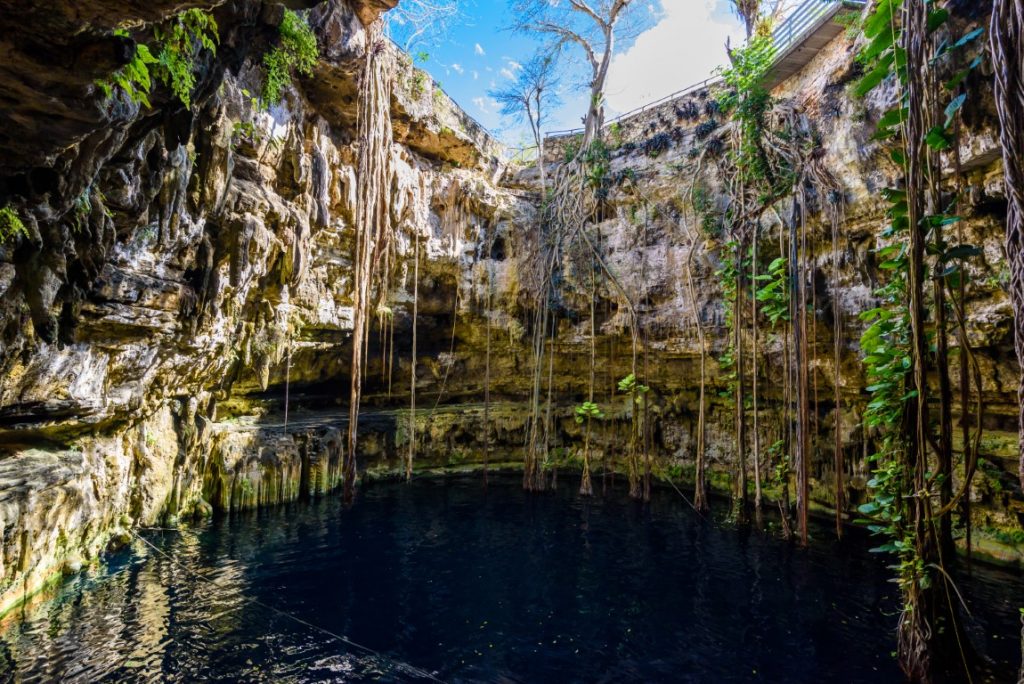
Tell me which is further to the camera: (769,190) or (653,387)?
(653,387)

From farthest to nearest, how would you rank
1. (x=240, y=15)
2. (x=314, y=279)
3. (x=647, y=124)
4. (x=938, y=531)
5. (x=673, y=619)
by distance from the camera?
1. (x=647, y=124)
2. (x=314, y=279)
3. (x=673, y=619)
4. (x=240, y=15)
5. (x=938, y=531)

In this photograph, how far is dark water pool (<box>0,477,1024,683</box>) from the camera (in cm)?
438

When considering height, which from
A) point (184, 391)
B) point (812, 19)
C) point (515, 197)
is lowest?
point (184, 391)

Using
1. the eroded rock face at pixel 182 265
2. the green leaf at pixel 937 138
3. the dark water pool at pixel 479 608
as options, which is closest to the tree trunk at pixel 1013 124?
the green leaf at pixel 937 138

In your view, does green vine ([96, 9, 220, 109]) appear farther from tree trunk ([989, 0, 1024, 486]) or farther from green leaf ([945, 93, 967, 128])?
green leaf ([945, 93, 967, 128])

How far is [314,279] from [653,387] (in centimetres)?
819

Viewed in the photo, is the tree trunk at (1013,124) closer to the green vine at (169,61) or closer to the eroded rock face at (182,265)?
the eroded rock face at (182,265)

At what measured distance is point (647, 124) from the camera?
36.7 feet

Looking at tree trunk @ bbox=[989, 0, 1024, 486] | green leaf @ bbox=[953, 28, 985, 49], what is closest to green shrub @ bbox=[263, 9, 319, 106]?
green leaf @ bbox=[953, 28, 985, 49]

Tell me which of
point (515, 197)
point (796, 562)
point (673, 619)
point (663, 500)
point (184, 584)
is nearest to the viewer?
point (673, 619)

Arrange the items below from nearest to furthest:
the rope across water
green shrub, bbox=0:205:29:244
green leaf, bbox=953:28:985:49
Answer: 1. green leaf, bbox=953:28:985:49
2. green shrub, bbox=0:205:29:244
3. the rope across water

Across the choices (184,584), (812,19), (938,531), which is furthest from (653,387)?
(184,584)

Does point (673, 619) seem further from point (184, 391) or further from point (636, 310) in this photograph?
point (184, 391)

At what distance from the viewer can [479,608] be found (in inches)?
219
